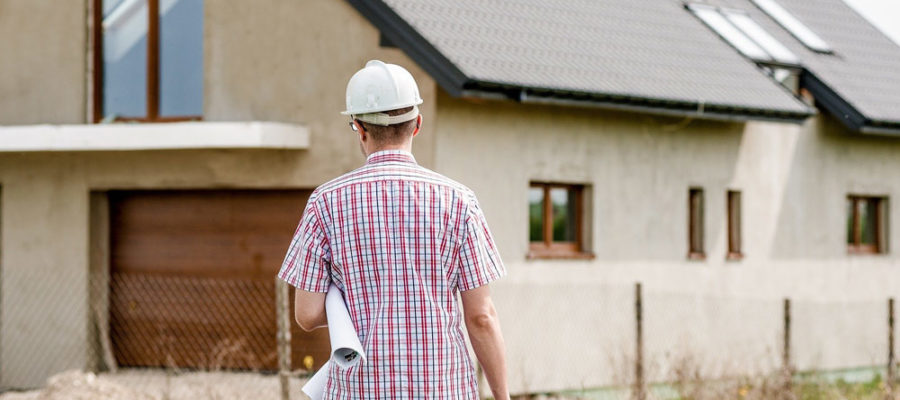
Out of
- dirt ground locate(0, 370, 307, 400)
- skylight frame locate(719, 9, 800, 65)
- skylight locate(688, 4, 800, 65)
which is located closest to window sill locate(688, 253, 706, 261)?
skylight locate(688, 4, 800, 65)

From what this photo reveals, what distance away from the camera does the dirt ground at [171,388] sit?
11.6 m

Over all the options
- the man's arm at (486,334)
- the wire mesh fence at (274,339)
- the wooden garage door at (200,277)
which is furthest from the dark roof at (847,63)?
the man's arm at (486,334)

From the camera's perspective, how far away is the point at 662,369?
1412 cm

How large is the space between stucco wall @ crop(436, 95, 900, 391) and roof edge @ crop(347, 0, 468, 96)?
0.63 meters

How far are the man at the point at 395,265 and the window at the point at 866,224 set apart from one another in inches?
579

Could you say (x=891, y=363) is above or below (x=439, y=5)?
below

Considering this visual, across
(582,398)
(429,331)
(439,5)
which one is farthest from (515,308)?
(429,331)

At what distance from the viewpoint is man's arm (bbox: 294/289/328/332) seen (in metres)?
3.57

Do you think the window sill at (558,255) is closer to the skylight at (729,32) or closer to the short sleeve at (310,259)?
the skylight at (729,32)

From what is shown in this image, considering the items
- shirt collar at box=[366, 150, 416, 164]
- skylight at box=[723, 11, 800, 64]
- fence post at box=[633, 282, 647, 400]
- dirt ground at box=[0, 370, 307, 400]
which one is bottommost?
dirt ground at box=[0, 370, 307, 400]

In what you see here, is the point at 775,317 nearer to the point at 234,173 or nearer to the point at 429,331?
the point at 234,173

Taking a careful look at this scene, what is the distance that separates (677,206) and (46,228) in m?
6.42

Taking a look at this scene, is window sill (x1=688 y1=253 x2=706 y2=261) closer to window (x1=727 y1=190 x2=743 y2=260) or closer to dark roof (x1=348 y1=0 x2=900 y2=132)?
window (x1=727 y1=190 x2=743 y2=260)

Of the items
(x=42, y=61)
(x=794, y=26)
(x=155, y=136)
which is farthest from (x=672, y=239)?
(x=42, y=61)
